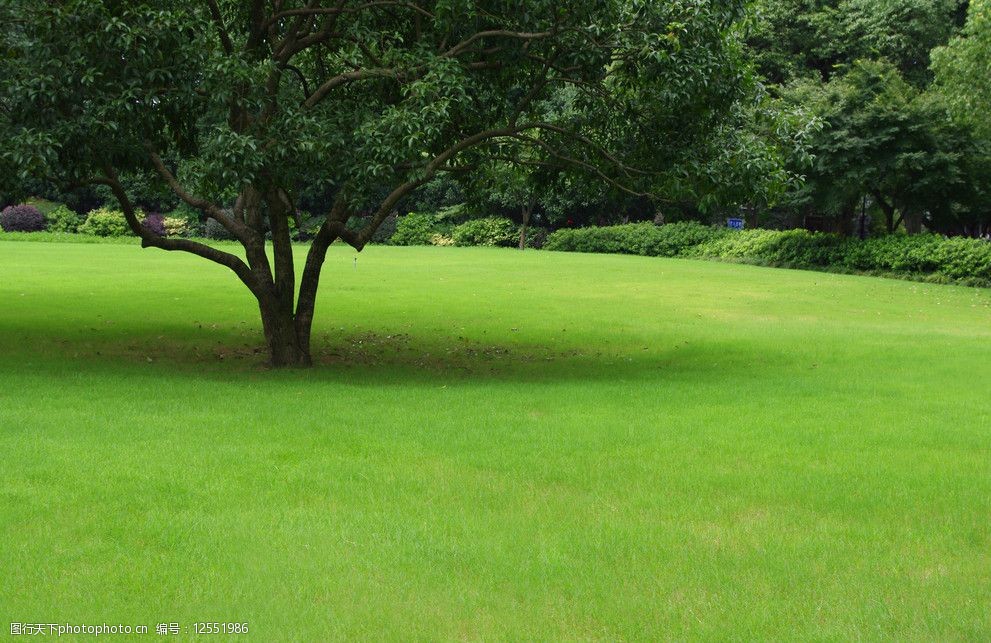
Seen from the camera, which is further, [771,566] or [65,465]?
[65,465]

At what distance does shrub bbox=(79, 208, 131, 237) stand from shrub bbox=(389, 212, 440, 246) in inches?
561

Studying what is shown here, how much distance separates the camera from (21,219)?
54.8m

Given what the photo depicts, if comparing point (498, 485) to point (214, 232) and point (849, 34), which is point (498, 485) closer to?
point (849, 34)

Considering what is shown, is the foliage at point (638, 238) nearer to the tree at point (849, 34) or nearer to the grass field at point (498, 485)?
the tree at point (849, 34)

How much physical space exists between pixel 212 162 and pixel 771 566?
782 centimetres

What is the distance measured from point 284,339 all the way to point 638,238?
37.3m

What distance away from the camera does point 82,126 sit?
11.6 meters

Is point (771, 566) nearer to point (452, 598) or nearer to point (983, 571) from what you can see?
point (983, 571)

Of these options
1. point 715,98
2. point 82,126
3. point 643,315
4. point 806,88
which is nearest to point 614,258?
point 806,88

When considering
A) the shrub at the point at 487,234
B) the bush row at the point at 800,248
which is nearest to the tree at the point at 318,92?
the bush row at the point at 800,248

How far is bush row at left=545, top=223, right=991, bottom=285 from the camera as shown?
110 feet

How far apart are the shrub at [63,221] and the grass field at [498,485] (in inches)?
1645

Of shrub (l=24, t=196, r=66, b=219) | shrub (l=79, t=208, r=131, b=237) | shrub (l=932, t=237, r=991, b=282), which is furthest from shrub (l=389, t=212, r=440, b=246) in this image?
shrub (l=932, t=237, r=991, b=282)

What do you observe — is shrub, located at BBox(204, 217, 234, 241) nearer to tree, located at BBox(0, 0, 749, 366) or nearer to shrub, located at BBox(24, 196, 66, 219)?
shrub, located at BBox(24, 196, 66, 219)
